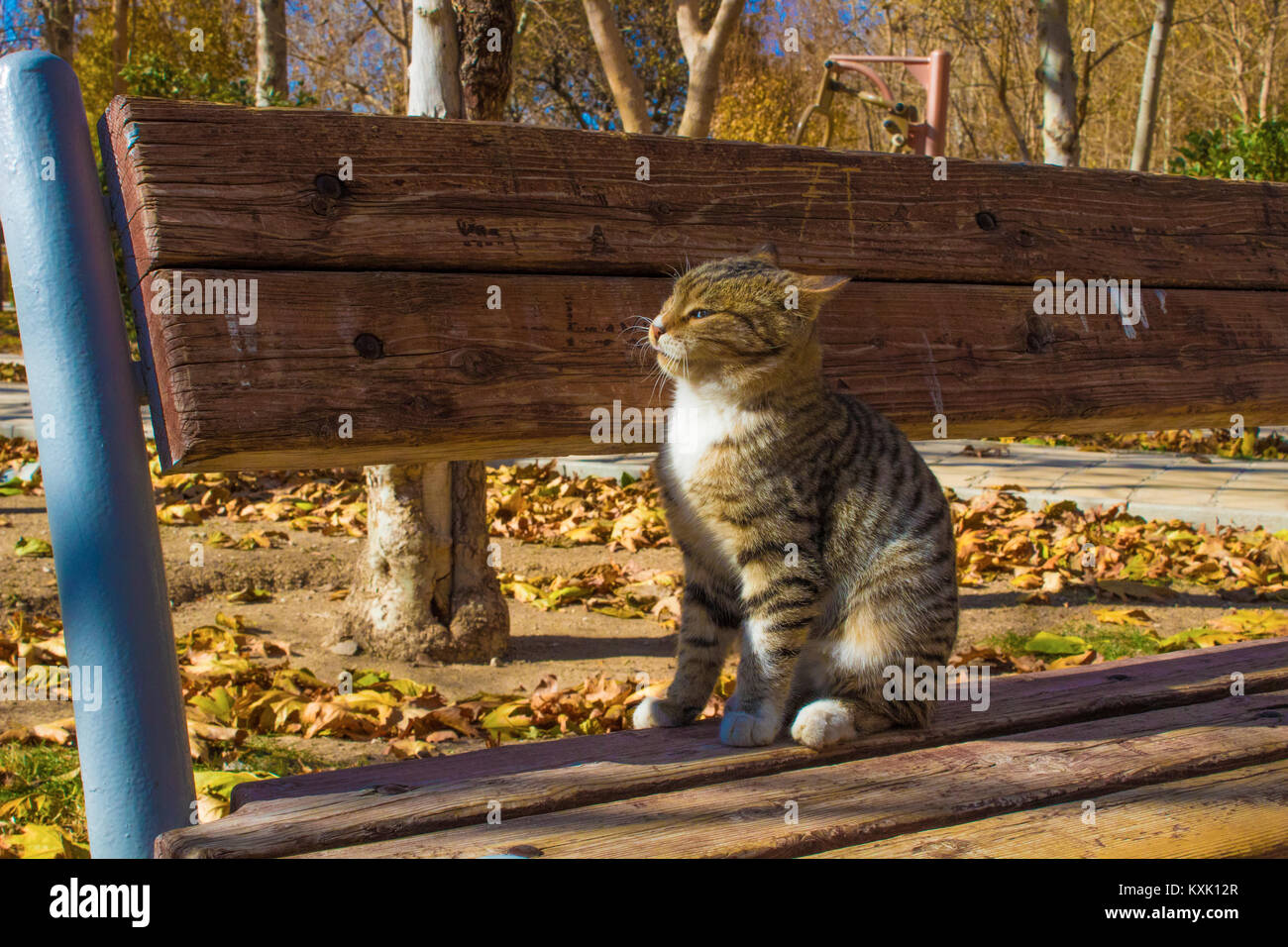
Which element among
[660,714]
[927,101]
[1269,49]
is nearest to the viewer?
[660,714]

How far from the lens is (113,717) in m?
1.49

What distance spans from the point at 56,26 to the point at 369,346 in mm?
12792

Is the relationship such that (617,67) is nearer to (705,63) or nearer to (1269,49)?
(705,63)

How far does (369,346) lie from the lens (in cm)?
174

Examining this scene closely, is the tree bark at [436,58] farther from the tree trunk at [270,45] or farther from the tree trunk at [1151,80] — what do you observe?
the tree trunk at [1151,80]

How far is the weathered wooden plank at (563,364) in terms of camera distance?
5.37ft

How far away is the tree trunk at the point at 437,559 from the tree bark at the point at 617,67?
11.0ft

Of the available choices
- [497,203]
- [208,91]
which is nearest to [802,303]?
[497,203]

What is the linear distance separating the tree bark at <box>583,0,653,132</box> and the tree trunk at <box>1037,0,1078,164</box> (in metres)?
3.90

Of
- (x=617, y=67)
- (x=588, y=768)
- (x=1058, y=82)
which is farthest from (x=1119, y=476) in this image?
(x=588, y=768)

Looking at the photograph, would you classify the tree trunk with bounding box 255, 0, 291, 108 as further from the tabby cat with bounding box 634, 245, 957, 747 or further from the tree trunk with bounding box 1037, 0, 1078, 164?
the tabby cat with bounding box 634, 245, 957, 747

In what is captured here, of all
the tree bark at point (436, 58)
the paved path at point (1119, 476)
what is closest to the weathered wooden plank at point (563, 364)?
the tree bark at point (436, 58)

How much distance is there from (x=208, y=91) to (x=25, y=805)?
8791 mm

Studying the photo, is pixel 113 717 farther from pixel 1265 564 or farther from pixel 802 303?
pixel 1265 564
